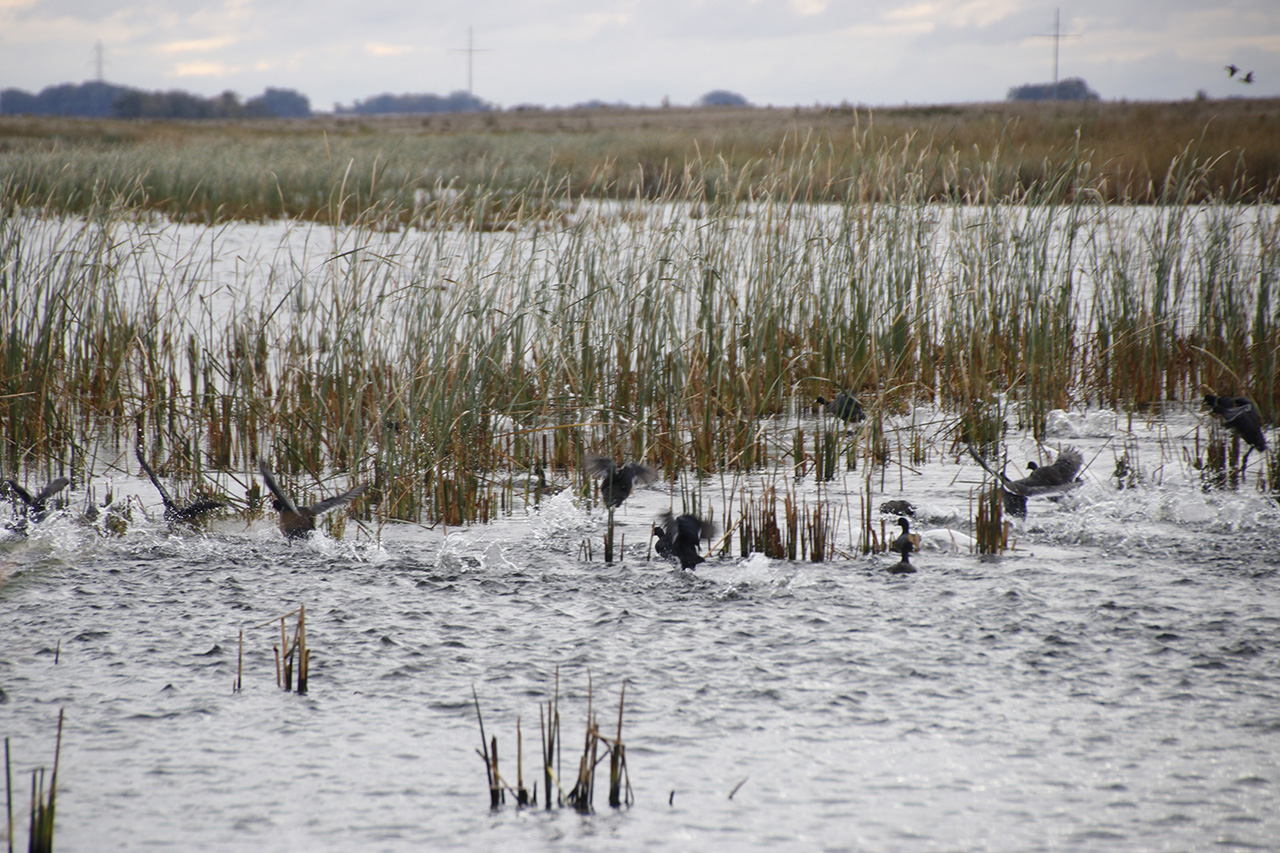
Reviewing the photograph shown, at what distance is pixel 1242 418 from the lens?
125 inches

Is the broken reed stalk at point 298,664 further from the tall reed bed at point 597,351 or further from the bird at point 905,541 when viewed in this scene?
the bird at point 905,541

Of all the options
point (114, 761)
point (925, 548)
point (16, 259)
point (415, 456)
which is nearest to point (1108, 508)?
point (925, 548)

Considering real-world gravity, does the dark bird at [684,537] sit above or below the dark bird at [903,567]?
above

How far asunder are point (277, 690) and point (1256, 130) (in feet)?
50.8

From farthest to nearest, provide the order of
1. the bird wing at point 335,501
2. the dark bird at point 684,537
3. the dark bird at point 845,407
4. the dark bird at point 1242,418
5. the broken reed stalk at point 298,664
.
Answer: the dark bird at point 845,407, the dark bird at point 1242,418, the bird wing at point 335,501, the dark bird at point 684,537, the broken reed stalk at point 298,664

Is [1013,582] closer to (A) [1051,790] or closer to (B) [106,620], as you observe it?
(A) [1051,790]

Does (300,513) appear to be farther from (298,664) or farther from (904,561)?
(904,561)

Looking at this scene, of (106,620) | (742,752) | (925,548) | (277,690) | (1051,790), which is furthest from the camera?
(925,548)

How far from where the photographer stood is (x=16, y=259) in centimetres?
354

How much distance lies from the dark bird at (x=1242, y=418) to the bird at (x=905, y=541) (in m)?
1.40

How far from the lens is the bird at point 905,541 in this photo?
2.52 m

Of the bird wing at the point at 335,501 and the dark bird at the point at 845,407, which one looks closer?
the bird wing at the point at 335,501

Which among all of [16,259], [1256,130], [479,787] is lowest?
[479,787]

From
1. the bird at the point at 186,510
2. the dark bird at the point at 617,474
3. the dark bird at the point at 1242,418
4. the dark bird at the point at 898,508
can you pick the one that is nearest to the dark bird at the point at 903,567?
the dark bird at the point at 898,508
